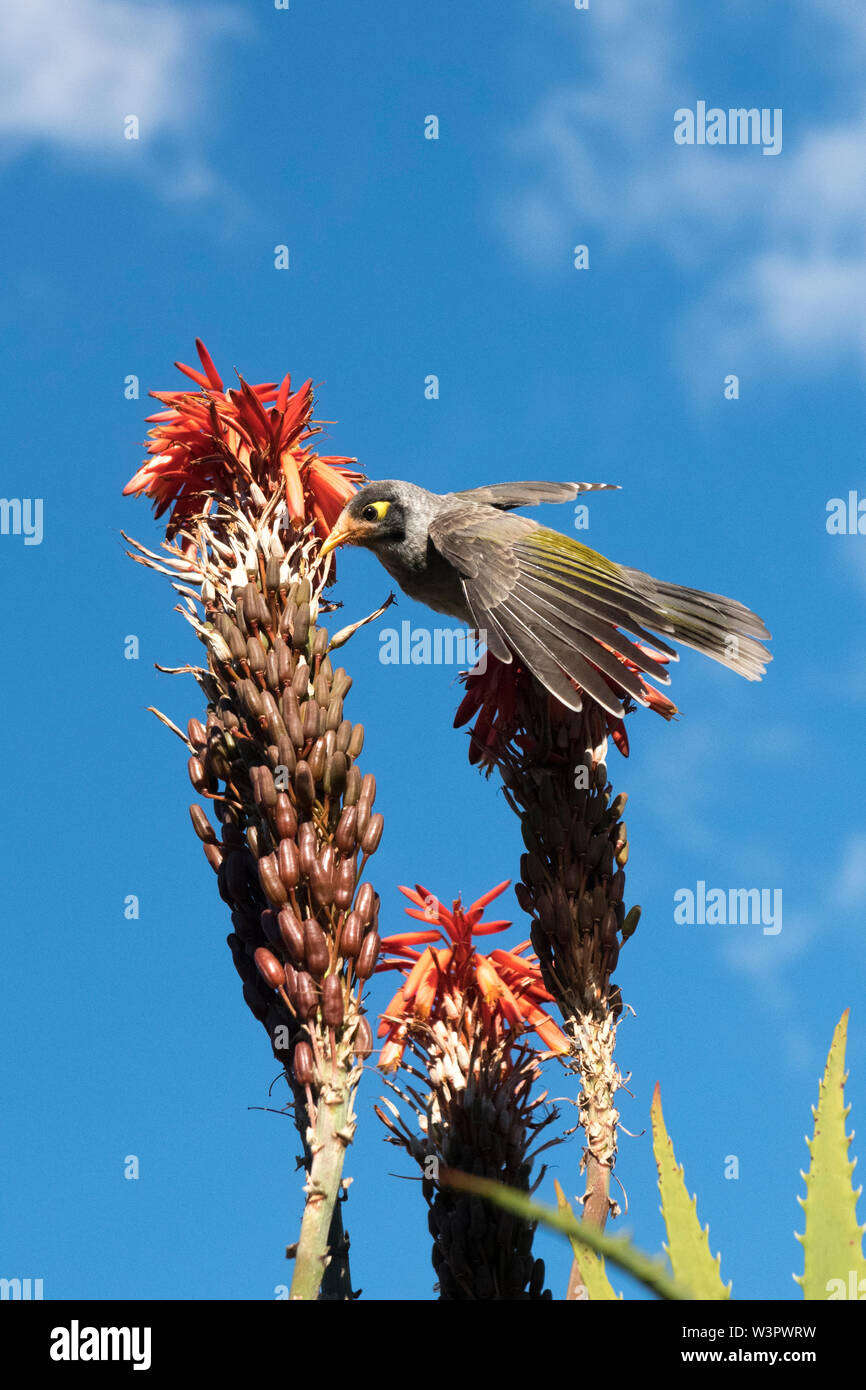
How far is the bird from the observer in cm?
517

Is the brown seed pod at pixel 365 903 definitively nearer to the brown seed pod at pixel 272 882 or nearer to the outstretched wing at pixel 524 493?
the brown seed pod at pixel 272 882

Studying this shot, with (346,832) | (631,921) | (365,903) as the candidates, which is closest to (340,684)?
(346,832)

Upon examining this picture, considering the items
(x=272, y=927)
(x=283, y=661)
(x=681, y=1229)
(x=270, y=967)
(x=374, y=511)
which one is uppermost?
(x=374, y=511)

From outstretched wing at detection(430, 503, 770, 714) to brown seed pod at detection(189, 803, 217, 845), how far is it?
132 cm

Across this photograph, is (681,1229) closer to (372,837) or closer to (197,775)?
(372,837)

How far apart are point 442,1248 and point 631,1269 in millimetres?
3350

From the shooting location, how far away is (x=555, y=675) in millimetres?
4996

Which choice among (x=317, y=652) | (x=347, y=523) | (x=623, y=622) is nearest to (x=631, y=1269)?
(x=317, y=652)

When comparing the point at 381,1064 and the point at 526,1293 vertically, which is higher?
the point at 381,1064

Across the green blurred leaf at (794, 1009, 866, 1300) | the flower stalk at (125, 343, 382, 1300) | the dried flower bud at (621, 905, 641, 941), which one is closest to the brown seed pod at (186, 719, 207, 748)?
the flower stalk at (125, 343, 382, 1300)

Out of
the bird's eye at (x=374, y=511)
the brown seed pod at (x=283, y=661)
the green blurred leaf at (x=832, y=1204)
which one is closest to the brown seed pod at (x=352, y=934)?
the brown seed pod at (x=283, y=661)

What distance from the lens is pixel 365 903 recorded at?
4043 millimetres

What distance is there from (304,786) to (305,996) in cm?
65
